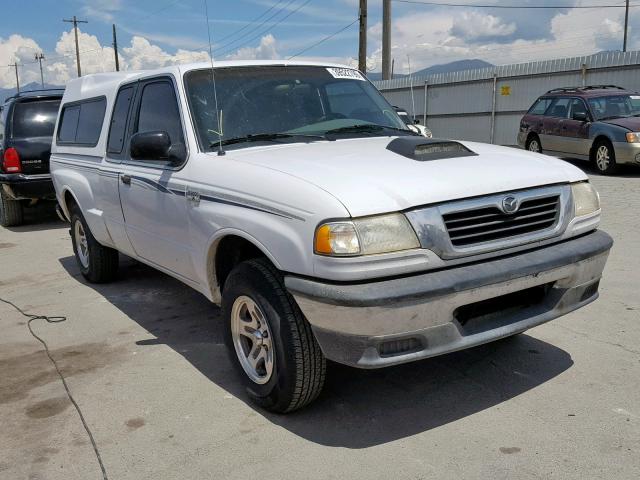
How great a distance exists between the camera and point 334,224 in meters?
2.82

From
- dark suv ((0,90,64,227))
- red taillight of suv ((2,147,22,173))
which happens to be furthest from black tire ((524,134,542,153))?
red taillight of suv ((2,147,22,173))

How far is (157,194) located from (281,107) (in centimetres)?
101

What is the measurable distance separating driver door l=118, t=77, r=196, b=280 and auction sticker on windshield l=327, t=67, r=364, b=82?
1207 millimetres

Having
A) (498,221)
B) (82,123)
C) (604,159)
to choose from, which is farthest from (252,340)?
(604,159)

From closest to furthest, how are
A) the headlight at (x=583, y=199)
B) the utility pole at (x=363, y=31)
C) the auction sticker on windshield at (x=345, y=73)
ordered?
the headlight at (x=583, y=199) → the auction sticker on windshield at (x=345, y=73) → the utility pole at (x=363, y=31)

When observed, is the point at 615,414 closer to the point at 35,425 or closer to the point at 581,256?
the point at 581,256

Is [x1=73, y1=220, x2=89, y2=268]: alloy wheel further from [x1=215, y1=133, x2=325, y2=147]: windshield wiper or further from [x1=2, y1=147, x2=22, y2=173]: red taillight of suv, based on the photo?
[x1=2, y1=147, x2=22, y2=173]: red taillight of suv

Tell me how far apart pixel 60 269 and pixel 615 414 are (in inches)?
240

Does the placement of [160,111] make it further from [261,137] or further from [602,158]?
[602,158]

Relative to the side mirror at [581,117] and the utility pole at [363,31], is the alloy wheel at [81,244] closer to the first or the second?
the side mirror at [581,117]

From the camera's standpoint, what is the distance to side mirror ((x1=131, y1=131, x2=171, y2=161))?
389 cm

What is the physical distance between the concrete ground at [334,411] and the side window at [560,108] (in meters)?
9.97

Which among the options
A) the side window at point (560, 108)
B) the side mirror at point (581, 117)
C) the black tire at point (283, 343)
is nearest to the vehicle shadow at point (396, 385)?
the black tire at point (283, 343)

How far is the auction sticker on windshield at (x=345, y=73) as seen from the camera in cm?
477
